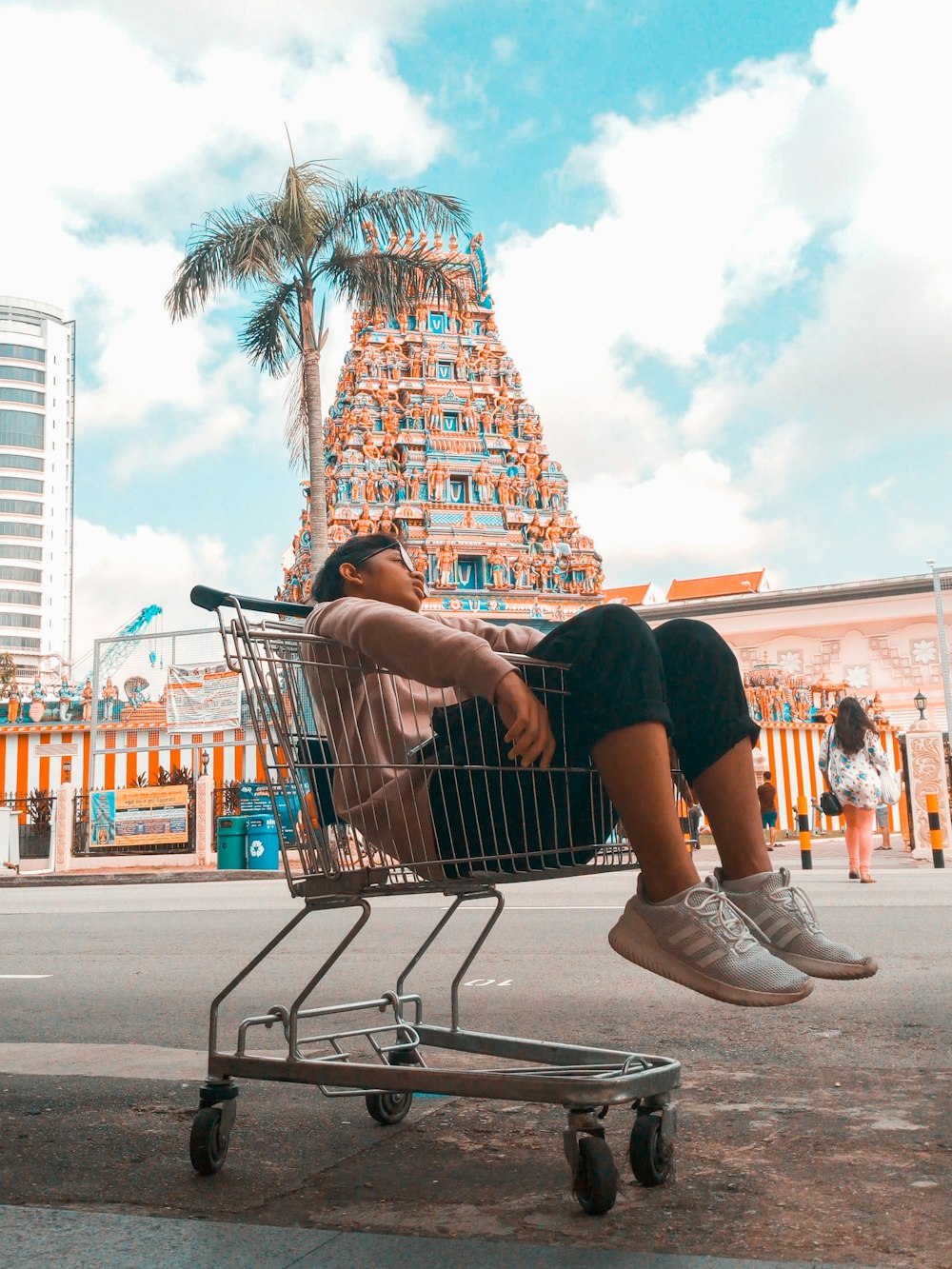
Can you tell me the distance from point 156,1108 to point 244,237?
63.4 feet

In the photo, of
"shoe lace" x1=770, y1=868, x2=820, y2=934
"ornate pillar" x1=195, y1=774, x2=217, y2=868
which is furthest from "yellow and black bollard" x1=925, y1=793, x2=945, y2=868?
"shoe lace" x1=770, y1=868, x2=820, y2=934

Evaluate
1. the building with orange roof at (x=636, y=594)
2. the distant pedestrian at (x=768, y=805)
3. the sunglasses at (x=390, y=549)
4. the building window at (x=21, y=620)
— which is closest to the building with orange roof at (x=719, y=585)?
the building with orange roof at (x=636, y=594)

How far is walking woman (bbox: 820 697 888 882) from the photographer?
12.0 metres

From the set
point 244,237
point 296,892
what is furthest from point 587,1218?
point 244,237

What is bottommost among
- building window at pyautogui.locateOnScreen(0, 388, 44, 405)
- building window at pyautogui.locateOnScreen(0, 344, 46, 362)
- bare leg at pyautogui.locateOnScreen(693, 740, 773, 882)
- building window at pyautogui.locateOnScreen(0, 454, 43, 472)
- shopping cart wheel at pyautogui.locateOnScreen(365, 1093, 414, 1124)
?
shopping cart wheel at pyautogui.locateOnScreen(365, 1093, 414, 1124)

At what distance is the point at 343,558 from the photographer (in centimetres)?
338

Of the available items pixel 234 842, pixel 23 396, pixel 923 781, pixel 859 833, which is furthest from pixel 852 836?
pixel 23 396

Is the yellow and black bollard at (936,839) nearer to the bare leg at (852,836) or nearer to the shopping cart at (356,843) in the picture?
the bare leg at (852,836)

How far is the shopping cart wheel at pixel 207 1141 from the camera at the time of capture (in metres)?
2.77

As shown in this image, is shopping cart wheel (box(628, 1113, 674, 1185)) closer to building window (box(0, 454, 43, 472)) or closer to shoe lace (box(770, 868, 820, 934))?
shoe lace (box(770, 868, 820, 934))

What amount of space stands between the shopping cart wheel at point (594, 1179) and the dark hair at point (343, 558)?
1561 millimetres

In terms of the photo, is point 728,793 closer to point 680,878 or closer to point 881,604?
point 680,878

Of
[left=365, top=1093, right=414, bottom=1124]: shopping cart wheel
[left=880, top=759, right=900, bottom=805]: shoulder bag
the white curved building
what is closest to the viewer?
[left=365, top=1093, right=414, bottom=1124]: shopping cart wheel

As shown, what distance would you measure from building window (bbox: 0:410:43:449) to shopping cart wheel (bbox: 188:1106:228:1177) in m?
145
